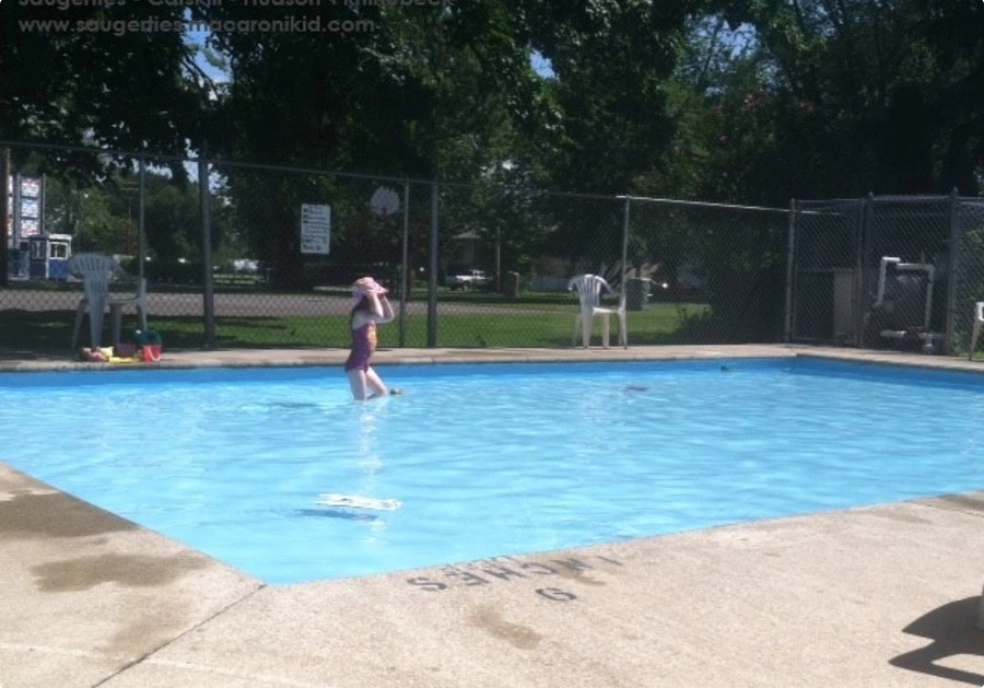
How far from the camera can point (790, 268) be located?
19641mm

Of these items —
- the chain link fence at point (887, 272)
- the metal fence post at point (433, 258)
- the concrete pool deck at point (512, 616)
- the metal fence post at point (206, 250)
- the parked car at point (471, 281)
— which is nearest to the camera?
the concrete pool deck at point (512, 616)

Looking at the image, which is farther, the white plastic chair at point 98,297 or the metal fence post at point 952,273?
the metal fence post at point 952,273

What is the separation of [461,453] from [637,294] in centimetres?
1391

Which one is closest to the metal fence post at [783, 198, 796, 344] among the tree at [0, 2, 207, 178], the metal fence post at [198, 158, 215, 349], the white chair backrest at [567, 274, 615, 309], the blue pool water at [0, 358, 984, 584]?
the white chair backrest at [567, 274, 615, 309]

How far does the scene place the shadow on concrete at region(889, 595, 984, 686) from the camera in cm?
402

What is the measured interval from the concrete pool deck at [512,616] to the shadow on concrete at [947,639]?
10 mm

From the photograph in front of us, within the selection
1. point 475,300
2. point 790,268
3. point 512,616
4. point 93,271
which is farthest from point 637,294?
point 512,616

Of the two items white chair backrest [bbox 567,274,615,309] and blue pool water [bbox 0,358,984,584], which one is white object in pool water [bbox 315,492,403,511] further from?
white chair backrest [bbox 567,274,615,309]

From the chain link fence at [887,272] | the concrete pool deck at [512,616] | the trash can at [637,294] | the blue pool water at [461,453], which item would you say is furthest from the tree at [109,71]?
the concrete pool deck at [512,616]

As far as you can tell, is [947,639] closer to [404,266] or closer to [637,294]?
[404,266]

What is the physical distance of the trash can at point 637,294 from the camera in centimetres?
2264

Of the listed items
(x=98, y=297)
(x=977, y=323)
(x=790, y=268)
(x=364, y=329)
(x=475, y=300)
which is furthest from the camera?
(x=475, y=300)

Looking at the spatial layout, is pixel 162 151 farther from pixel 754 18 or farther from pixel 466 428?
pixel 754 18

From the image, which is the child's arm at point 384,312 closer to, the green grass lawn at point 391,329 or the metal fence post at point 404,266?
the metal fence post at point 404,266
